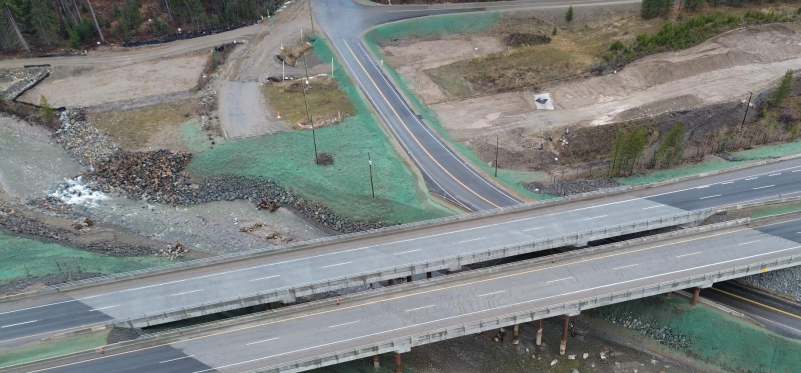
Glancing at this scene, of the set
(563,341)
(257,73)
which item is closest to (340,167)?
(257,73)

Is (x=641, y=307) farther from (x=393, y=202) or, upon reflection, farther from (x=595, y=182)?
(x=393, y=202)

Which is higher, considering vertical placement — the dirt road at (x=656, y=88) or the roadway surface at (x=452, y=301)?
the dirt road at (x=656, y=88)

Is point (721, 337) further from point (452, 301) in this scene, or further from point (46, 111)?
point (46, 111)

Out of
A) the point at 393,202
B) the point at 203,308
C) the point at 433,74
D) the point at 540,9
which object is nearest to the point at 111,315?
the point at 203,308

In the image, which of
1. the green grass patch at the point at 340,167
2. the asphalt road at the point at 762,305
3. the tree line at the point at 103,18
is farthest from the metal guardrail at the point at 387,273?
the tree line at the point at 103,18

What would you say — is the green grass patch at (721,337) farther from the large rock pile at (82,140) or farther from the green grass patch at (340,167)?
the large rock pile at (82,140)

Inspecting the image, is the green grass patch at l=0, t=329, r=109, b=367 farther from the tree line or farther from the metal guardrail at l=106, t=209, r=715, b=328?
the tree line

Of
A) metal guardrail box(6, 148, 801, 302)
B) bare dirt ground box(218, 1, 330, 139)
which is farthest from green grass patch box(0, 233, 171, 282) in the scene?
bare dirt ground box(218, 1, 330, 139)
